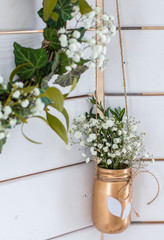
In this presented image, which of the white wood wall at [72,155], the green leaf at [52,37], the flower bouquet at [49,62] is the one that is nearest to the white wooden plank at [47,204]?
the white wood wall at [72,155]

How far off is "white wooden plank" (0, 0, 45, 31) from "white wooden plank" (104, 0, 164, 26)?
0.31 m

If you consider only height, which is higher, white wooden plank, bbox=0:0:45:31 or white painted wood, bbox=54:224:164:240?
white wooden plank, bbox=0:0:45:31

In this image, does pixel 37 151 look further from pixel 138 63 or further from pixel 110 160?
pixel 138 63

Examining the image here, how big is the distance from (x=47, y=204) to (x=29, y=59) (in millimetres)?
508

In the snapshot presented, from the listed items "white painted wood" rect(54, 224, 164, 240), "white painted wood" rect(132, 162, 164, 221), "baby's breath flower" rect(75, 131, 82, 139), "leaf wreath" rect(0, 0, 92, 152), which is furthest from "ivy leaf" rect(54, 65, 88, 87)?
"white painted wood" rect(54, 224, 164, 240)

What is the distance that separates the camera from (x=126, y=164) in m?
1.22

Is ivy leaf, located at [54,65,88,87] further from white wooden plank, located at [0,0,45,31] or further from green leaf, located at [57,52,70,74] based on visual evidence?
white wooden plank, located at [0,0,45,31]

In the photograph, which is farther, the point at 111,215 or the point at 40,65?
the point at 111,215

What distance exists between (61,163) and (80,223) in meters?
0.26

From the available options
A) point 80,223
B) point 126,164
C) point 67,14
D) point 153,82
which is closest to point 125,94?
point 153,82

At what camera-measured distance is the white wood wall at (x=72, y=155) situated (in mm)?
1042

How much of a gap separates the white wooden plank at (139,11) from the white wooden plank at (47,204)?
558 millimetres

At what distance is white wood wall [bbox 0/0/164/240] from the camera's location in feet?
3.42

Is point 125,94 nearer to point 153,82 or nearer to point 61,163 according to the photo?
point 153,82
